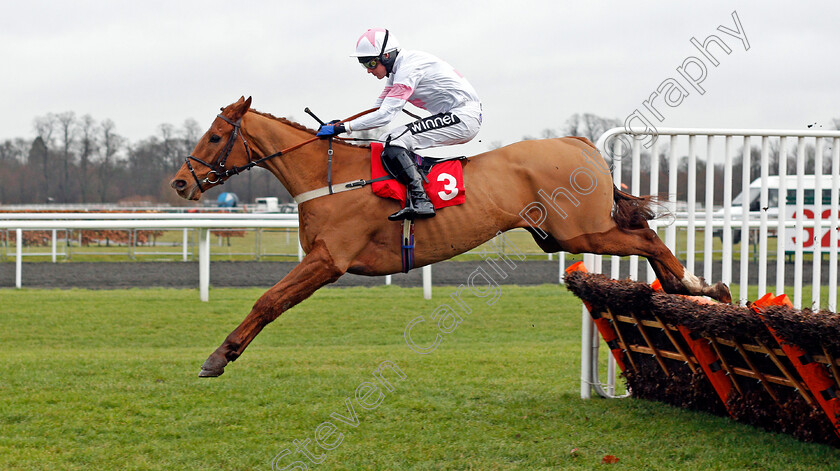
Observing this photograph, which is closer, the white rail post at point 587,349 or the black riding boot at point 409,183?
the black riding boot at point 409,183

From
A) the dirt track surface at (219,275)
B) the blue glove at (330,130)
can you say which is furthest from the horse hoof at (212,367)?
the dirt track surface at (219,275)

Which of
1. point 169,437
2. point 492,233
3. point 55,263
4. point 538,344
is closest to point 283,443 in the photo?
point 169,437

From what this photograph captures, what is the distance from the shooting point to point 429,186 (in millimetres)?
4465

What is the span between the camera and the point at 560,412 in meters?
5.45

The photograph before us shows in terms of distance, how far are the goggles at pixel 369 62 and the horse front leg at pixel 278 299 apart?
3.42 feet

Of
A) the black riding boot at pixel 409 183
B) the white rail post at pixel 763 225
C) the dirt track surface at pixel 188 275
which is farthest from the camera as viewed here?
the dirt track surface at pixel 188 275

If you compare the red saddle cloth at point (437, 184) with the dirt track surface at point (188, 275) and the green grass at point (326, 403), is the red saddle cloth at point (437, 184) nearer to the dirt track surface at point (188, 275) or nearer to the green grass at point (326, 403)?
the green grass at point (326, 403)

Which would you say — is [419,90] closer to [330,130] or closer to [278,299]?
[330,130]

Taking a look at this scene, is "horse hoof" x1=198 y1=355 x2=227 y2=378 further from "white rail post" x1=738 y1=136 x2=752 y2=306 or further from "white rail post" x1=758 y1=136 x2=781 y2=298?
"white rail post" x1=758 y1=136 x2=781 y2=298

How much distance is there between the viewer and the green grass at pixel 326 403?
446 centimetres

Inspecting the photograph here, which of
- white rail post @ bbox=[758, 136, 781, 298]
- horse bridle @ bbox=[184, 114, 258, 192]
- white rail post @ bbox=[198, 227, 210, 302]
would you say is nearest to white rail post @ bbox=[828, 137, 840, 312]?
white rail post @ bbox=[758, 136, 781, 298]

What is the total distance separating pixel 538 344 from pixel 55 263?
11524 millimetres

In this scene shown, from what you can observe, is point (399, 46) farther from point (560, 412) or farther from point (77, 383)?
point (77, 383)

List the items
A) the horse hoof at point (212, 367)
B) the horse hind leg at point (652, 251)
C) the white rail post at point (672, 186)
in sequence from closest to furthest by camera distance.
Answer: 1. the horse hoof at point (212, 367)
2. the horse hind leg at point (652, 251)
3. the white rail post at point (672, 186)
